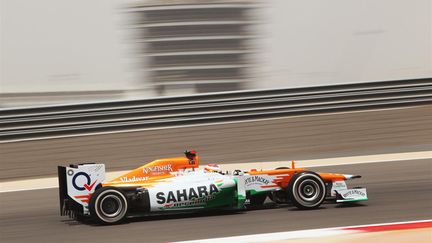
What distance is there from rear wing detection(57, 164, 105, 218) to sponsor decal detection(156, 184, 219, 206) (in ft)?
2.67

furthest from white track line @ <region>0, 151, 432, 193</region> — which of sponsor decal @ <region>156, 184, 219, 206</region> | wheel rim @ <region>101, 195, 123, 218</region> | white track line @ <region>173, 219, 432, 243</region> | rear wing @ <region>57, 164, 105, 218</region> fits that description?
white track line @ <region>173, 219, 432, 243</region>

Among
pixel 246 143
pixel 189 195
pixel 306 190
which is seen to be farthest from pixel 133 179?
pixel 246 143

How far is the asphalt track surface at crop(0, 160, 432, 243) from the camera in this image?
704 cm

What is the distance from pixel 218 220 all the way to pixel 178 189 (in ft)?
2.05

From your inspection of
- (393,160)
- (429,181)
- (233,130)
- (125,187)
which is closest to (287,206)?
(125,187)

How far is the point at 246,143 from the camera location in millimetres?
13891

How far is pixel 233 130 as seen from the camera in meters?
14.0

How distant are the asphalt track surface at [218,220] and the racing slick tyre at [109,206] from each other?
13 centimetres

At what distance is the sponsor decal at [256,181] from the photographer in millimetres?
8031

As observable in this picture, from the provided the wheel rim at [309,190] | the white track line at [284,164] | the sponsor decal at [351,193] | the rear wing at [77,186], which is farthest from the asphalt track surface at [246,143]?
the rear wing at [77,186]

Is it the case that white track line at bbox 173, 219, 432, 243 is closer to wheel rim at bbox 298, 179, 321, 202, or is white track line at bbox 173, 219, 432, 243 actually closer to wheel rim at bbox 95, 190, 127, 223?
wheel rim at bbox 298, 179, 321, 202

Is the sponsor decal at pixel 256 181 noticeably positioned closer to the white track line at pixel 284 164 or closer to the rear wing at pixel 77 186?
the rear wing at pixel 77 186

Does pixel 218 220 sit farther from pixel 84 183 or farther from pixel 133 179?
pixel 84 183

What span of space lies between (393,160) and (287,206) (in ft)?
14.8
